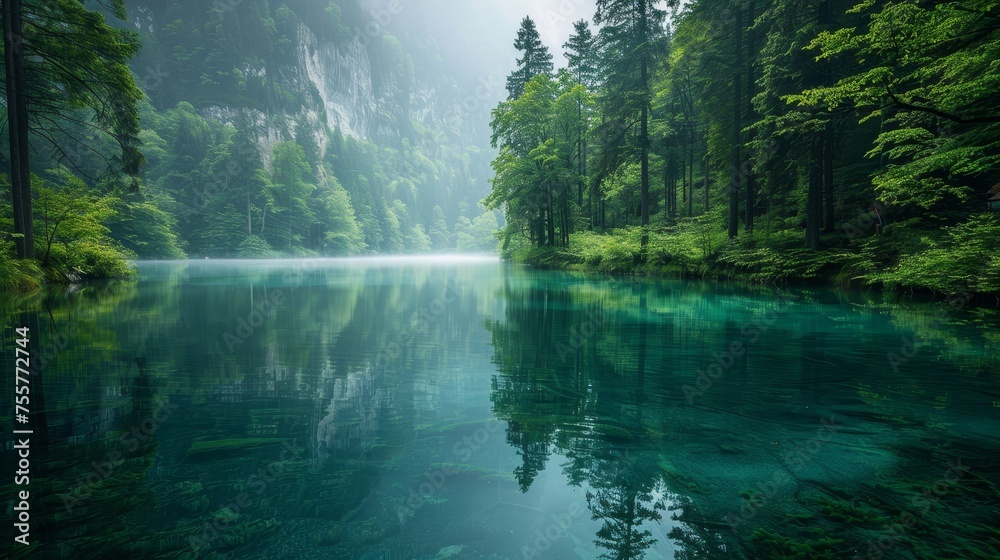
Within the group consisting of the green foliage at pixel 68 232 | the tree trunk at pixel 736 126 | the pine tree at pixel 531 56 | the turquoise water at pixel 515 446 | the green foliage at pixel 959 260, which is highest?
the pine tree at pixel 531 56

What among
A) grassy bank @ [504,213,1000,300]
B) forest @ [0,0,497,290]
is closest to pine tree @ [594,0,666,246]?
grassy bank @ [504,213,1000,300]

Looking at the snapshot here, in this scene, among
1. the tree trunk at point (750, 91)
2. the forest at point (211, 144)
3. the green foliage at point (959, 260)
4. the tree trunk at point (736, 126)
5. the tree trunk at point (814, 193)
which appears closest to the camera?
the green foliage at point (959, 260)

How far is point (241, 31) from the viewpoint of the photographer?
88.8 meters

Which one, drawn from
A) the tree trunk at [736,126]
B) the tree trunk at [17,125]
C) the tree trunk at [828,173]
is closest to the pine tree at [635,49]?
the tree trunk at [736,126]

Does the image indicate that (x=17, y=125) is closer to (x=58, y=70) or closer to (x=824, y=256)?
A: (x=58, y=70)

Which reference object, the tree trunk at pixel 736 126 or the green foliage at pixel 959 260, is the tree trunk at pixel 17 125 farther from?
the tree trunk at pixel 736 126

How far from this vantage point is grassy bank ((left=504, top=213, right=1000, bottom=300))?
9.84 metres

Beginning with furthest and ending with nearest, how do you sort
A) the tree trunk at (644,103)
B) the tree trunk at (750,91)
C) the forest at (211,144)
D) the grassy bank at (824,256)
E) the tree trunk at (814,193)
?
the tree trunk at (644,103) → the tree trunk at (750,91) → the forest at (211,144) → the tree trunk at (814,193) → the grassy bank at (824,256)

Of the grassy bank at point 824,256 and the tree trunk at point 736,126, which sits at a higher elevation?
the tree trunk at point 736,126

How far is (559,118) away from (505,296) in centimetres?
2171

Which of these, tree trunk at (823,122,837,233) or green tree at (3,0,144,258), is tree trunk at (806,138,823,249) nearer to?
tree trunk at (823,122,837,233)

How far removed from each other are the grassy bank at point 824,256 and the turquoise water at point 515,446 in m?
3.08

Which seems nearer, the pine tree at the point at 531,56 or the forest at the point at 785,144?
the forest at the point at 785,144

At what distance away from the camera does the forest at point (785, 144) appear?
9.47 metres
